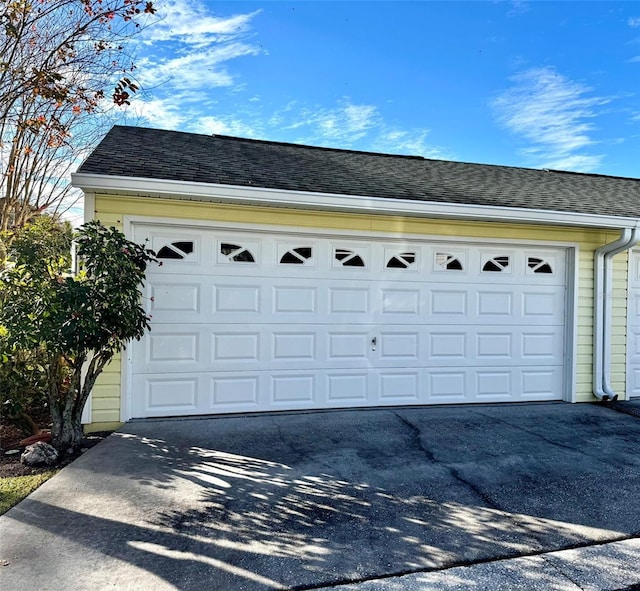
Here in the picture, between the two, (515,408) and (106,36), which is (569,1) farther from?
(106,36)

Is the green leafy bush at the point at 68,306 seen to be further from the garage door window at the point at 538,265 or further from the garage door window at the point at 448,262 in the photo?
the garage door window at the point at 538,265

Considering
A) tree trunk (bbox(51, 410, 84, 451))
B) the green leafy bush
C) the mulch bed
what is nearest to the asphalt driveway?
the mulch bed

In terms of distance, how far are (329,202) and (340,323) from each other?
5.24 feet

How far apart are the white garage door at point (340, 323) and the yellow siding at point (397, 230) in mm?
189

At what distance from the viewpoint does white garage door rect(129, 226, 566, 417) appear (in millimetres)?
5105

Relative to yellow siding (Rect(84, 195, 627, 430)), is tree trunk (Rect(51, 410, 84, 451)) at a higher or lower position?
lower

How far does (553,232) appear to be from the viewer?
616 cm

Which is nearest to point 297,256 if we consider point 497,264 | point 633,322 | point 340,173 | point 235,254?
point 235,254

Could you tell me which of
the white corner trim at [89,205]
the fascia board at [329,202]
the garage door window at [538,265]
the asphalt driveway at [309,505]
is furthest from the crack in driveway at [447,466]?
the white corner trim at [89,205]

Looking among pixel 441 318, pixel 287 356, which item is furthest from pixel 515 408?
pixel 287 356

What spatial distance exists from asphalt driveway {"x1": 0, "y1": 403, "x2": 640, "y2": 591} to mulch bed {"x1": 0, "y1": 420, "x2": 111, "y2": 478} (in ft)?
0.61

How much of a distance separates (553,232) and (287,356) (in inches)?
169

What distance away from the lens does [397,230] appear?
5699 millimetres

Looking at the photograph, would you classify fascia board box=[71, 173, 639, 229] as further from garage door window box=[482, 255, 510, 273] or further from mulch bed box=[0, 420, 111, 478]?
mulch bed box=[0, 420, 111, 478]
